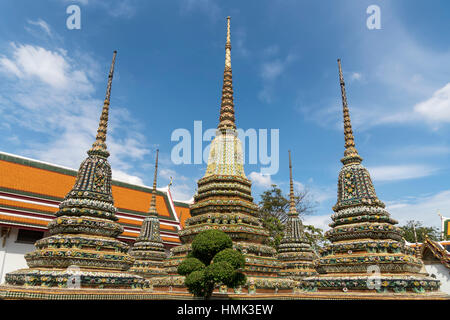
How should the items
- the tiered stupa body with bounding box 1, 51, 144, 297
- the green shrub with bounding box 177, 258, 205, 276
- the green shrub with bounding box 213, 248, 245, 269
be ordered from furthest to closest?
the tiered stupa body with bounding box 1, 51, 144, 297, the green shrub with bounding box 177, 258, 205, 276, the green shrub with bounding box 213, 248, 245, 269

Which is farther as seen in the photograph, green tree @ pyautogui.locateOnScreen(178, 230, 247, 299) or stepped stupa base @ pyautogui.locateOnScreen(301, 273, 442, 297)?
stepped stupa base @ pyautogui.locateOnScreen(301, 273, 442, 297)

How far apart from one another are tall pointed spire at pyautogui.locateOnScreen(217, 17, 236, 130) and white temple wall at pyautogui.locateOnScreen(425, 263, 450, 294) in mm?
18157

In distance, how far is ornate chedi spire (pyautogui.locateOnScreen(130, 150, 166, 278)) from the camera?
58.5 ft

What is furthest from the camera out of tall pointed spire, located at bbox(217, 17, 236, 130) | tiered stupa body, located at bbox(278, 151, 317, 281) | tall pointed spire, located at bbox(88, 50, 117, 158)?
tiered stupa body, located at bbox(278, 151, 317, 281)

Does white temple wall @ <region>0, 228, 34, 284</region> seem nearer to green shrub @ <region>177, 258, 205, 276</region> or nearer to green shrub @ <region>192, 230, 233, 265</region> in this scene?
green shrub @ <region>177, 258, 205, 276</region>

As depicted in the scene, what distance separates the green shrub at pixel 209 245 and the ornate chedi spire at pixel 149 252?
9767mm

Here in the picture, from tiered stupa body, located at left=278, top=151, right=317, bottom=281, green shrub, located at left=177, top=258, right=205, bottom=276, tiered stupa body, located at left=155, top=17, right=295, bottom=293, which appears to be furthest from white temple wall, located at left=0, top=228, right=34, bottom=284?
tiered stupa body, located at left=278, top=151, right=317, bottom=281

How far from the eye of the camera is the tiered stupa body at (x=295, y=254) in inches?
672

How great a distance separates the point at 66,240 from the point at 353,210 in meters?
9.19

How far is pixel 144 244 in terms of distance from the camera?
18.9m

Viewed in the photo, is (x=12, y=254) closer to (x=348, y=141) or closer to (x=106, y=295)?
(x=106, y=295)
